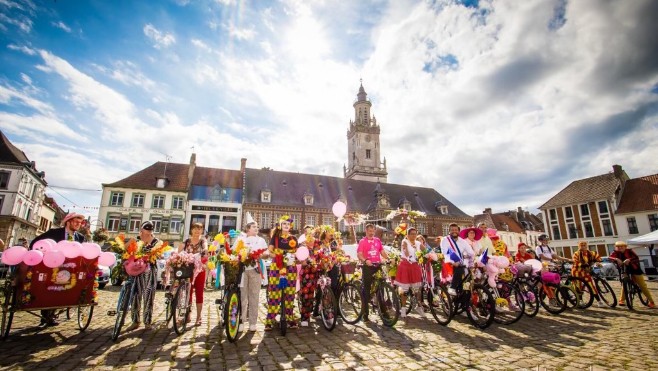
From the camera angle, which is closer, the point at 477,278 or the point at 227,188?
the point at 477,278

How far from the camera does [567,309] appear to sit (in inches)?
335

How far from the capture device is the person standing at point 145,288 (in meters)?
6.01

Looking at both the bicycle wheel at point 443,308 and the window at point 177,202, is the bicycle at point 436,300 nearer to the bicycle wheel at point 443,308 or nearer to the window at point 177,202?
the bicycle wheel at point 443,308

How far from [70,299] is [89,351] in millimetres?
1465

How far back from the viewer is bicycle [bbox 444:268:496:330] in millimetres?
6426

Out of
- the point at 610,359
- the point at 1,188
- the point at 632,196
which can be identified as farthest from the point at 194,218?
the point at 632,196

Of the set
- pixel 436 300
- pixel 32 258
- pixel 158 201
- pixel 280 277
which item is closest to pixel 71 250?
pixel 32 258

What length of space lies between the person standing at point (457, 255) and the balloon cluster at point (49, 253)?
746cm

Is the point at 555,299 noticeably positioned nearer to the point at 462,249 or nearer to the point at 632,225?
the point at 462,249

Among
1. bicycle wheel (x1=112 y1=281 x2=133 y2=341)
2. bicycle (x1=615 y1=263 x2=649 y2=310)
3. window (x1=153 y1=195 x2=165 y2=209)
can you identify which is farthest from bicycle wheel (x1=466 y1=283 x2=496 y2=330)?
window (x1=153 y1=195 x2=165 y2=209)

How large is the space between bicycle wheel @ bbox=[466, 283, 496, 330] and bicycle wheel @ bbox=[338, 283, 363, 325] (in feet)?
8.33

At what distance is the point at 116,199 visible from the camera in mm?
32531

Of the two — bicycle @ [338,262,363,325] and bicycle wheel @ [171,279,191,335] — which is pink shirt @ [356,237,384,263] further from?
bicycle wheel @ [171,279,191,335]

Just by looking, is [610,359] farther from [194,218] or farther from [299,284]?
[194,218]
